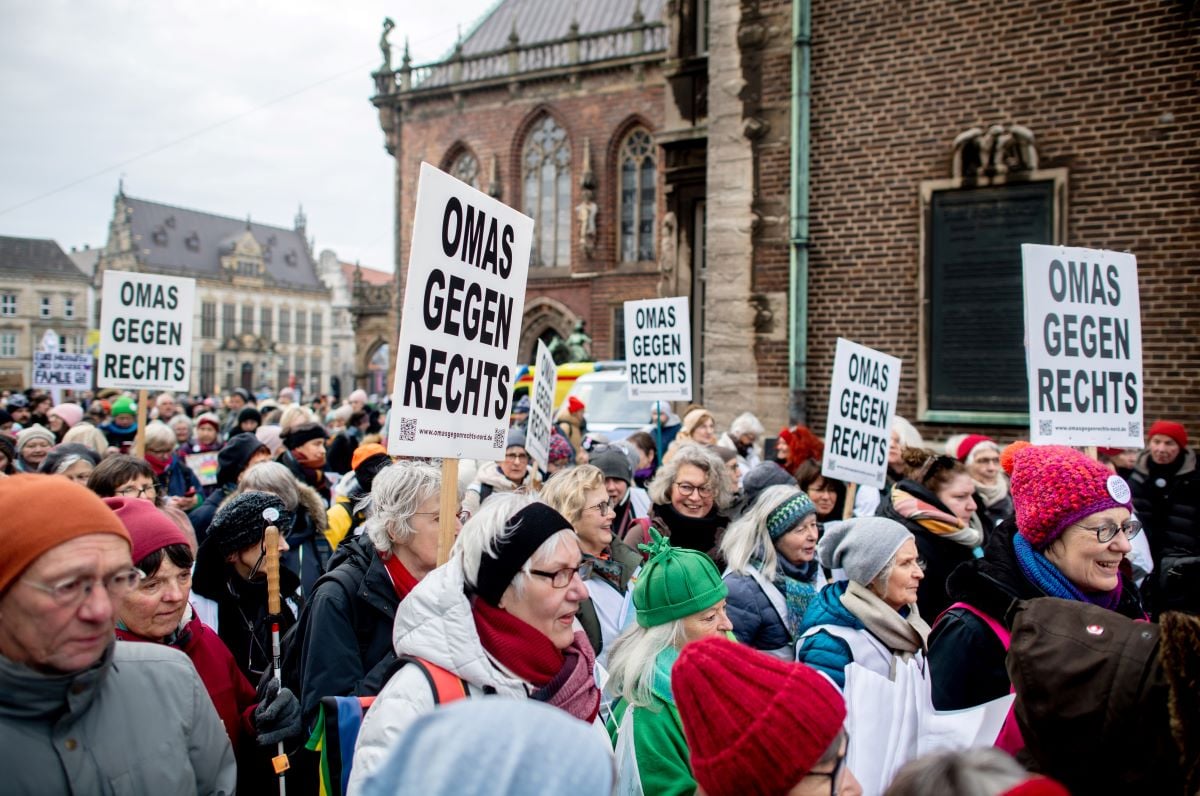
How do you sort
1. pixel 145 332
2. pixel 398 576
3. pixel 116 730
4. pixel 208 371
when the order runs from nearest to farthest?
1. pixel 116 730
2. pixel 398 576
3. pixel 145 332
4. pixel 208 371

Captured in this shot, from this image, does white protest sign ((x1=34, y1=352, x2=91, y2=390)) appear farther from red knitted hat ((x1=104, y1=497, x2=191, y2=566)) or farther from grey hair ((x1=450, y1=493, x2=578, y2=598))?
grey hair ((x1=450, y1=493, x2=578, y2=598))

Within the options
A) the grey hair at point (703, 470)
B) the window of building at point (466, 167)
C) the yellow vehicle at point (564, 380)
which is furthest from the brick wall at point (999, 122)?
the window of building at point (466, 167)

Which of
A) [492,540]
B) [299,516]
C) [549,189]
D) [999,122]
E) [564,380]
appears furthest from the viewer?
[549,189]

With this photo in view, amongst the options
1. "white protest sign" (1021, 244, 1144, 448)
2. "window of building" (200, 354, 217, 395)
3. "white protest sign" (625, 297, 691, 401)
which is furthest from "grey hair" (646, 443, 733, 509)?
"window of building" (200, 354, 217, 395)

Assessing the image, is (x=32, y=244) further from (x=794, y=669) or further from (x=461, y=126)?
(x=794, y=669)

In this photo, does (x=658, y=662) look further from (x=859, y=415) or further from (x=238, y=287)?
(x=238, y=287)

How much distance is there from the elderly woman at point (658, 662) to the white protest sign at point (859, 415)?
3.19m

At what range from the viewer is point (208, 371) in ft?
267

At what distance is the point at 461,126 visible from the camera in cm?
3528

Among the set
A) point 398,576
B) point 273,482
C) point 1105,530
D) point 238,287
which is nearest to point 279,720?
point 398,576

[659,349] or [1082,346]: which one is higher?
[659,349]

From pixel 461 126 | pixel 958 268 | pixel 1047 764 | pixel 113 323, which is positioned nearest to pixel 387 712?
pixel 1047 764

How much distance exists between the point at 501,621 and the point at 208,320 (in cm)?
8604

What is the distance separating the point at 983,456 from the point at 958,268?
480 cm
